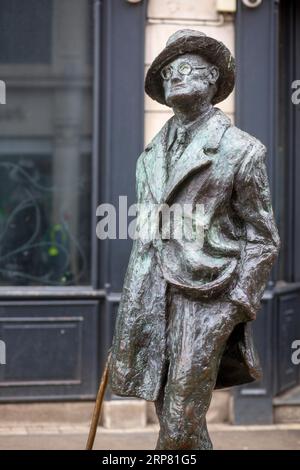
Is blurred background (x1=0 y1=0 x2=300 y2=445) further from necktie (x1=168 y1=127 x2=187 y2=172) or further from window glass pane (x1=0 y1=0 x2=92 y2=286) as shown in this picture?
necktie (x1=168 y1=127 x2=187 y2=172)

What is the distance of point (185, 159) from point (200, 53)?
1.75 ft

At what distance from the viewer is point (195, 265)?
15.9 ft

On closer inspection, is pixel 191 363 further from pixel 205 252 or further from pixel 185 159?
pixel 185 159

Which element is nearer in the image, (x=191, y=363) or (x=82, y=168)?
(x=191, y=363)

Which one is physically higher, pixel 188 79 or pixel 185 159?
pixel 188 79

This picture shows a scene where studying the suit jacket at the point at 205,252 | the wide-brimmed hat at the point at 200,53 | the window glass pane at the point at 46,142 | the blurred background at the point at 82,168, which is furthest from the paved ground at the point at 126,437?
the wide-brimmed hat at the point at 200,53

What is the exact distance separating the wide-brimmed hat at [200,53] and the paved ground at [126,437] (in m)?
3.34

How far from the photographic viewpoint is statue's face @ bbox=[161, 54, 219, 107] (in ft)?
16.2

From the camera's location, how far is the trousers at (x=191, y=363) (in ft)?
15.7

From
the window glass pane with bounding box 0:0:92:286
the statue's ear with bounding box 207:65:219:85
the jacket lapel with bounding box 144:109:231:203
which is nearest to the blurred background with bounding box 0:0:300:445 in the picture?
the window glass pane with bounding box 0:0:92:286

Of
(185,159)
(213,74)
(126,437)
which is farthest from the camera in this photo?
(126,437)

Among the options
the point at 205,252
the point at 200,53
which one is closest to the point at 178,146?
the point at 200,53

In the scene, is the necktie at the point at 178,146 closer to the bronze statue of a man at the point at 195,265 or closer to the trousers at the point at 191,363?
the bronze statue of a man at the point at 195,265
